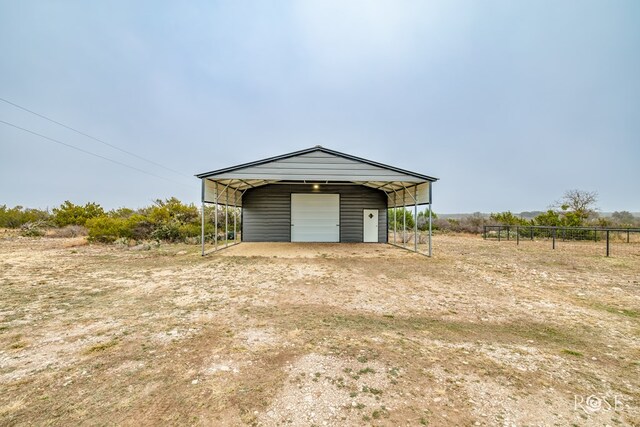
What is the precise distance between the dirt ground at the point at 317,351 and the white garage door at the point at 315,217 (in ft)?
23.4

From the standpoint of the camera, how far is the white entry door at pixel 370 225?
13.0 m

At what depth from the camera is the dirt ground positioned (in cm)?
178

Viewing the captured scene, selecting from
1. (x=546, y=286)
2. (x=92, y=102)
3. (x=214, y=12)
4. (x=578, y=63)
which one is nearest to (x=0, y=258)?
(x=546, y=286)

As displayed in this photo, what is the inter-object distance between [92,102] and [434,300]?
30.3 m

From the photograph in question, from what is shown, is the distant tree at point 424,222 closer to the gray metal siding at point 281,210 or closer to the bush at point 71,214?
→ the gray metal siding at point 281,210

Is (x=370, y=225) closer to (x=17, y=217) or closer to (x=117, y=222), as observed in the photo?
(x=117, y=222)

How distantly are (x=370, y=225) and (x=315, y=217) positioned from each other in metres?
2.88

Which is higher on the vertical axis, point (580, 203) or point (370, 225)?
point (580, 203)

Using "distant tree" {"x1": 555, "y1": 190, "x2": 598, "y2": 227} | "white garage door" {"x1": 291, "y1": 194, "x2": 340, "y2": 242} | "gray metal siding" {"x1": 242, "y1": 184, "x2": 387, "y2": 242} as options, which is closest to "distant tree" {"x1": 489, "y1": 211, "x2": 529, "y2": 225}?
"distant tree" {"x1": 555, "y1": 190, "x2": 598, "y2": 227}

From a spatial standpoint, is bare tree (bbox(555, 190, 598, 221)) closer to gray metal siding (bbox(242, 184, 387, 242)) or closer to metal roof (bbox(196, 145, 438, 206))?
gray metal siding (bbox(242, 184, 387, 242))

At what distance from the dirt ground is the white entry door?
739 centimetres

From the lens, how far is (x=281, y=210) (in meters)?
12.7

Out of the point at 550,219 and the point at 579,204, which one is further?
the point at 579,204

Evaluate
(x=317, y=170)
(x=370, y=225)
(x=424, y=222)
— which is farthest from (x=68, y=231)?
(x=424, y=222)
